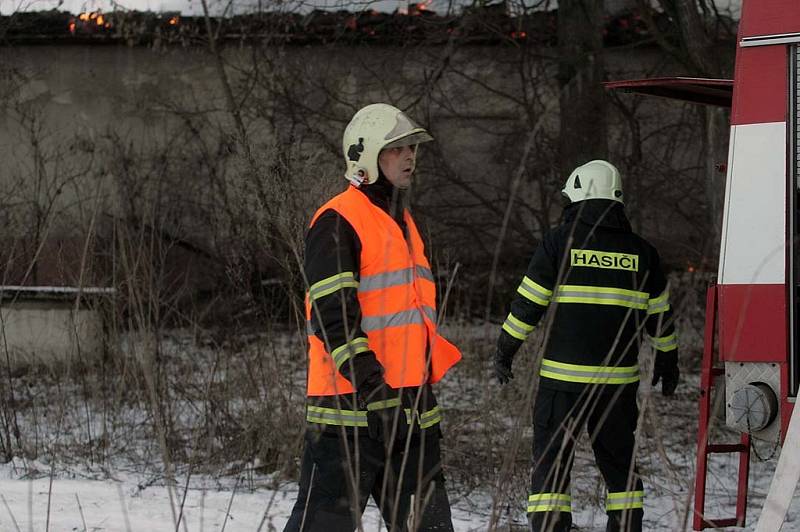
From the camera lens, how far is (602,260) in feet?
15.5

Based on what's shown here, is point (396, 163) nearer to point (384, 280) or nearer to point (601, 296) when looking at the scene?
point (384, 280)

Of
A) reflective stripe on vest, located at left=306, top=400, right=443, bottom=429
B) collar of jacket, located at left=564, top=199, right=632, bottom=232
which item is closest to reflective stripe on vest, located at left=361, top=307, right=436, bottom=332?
reflective stripe on vest, located at left=306, top=400, right=443, bottom=429

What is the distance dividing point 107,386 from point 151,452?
0.96 meters

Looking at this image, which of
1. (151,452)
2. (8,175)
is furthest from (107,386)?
(8,175)

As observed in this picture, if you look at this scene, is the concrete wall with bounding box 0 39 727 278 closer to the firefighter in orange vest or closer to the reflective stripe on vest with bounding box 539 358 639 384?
the reflective stripe on vest with bounding box 539 358 639 384

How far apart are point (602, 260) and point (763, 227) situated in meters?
0.86

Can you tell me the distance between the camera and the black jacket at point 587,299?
471 centimetres

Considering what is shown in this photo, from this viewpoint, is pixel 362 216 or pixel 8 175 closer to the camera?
pixel 362 216

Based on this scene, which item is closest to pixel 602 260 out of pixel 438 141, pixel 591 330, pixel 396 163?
pixel 591 330

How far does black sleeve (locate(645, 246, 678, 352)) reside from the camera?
191 inches

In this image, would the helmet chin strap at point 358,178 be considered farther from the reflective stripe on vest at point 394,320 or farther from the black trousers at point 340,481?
the black trousers at point 340,481

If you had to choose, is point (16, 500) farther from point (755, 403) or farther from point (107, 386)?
point (755, 403)

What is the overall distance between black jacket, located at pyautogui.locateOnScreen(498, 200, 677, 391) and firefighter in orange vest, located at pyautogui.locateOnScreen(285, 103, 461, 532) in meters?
0.95

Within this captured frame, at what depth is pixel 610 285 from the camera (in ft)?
15.5
